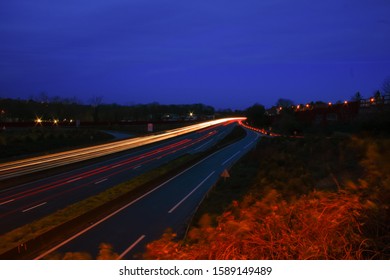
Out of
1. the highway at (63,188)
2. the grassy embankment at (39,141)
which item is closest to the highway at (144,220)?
the highway at (63,188)

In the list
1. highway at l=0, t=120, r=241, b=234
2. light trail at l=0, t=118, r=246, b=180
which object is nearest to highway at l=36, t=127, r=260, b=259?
highway at l=0, t=120, r=241, b=234

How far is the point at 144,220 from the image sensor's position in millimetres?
20219

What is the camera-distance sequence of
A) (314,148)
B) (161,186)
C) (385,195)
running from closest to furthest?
(385,195)
(161,186)
(314,148)

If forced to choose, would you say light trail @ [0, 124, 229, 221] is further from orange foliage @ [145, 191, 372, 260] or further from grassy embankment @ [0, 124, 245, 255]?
orange foliage @ [145, 191, 372, 260]

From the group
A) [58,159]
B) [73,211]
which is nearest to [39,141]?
[58,159]

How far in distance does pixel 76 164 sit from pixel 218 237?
34475mm

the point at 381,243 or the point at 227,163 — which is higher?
the point at 381,243

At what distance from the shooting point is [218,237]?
5484 mm

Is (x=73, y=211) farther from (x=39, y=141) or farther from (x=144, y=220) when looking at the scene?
(x=39, y=141)

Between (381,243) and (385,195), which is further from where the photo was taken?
(385,195)

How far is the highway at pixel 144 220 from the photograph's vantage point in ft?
51.6

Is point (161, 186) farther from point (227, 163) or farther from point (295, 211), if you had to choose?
point (295, 211)

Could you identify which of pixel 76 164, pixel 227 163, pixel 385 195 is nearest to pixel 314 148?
pixel 227 163
